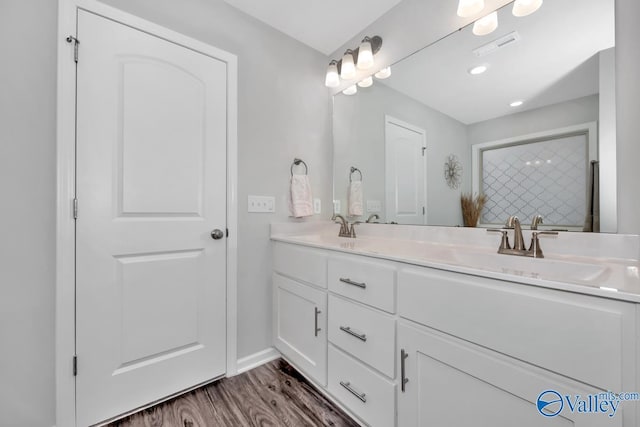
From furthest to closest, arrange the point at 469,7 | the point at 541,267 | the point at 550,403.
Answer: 1. the point at 469,7
2. the point at 541,267
3. the point at 550,403

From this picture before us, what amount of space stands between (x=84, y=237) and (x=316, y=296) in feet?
3.81

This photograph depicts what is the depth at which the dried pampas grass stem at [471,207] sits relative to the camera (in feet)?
4.44

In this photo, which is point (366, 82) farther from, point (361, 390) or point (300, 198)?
point (361, 390)

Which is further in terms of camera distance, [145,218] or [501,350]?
[145,218]

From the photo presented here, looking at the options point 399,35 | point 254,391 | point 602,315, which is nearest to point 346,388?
point 254,391

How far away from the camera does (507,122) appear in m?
1.26

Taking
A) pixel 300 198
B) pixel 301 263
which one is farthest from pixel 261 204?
pixel 301 263

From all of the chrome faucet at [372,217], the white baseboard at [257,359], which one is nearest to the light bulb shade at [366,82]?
the chrome faucet at [372,217]

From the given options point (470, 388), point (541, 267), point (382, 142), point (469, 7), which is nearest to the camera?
point (470, 388)

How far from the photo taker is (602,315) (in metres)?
0.60

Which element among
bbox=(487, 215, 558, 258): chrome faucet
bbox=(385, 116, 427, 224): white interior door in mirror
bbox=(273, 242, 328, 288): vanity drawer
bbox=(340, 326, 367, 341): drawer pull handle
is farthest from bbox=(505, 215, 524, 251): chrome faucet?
bbox=(273, 242, 328, 288): vanity drawer

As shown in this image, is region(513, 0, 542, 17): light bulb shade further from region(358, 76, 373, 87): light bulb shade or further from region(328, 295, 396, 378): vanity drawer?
region(328, 295, 396, 378): vanity drawer

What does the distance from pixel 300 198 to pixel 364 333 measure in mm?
1065

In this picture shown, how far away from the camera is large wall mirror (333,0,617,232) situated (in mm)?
1032
